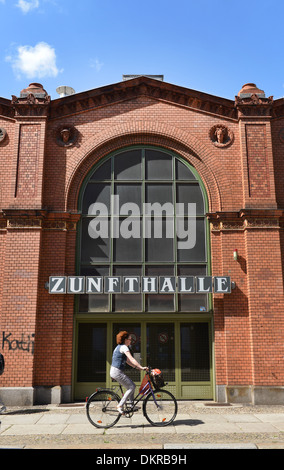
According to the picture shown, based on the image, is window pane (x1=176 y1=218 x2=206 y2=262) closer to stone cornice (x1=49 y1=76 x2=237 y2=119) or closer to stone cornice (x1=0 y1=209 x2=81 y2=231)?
stone cornice (x1=0 y1=209 x2=81 y2=231)

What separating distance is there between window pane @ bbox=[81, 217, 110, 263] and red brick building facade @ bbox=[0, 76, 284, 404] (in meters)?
0.20

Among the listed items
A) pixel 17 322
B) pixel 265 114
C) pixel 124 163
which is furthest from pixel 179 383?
pixel 265 114

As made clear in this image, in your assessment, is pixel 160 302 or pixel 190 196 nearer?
pixel 160 302

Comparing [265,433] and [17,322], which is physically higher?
[17,322]

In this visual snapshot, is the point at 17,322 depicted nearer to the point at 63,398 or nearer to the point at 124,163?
the point at 63,398

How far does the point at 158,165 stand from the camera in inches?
488

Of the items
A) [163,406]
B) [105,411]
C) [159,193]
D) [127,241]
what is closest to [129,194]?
[159,193]

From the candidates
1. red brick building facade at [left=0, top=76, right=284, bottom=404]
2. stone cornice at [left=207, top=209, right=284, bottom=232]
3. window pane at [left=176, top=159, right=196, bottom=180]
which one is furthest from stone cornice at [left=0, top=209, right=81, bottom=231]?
stone cornice at [left=207, top=209, right=284, bottom=232]

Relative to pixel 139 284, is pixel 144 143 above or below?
above

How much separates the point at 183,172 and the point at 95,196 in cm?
270

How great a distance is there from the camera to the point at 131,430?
7.59 meters

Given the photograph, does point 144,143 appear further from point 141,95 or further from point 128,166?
point 141,95

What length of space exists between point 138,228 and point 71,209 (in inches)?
78.0

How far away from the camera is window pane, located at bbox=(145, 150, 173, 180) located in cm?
1229
